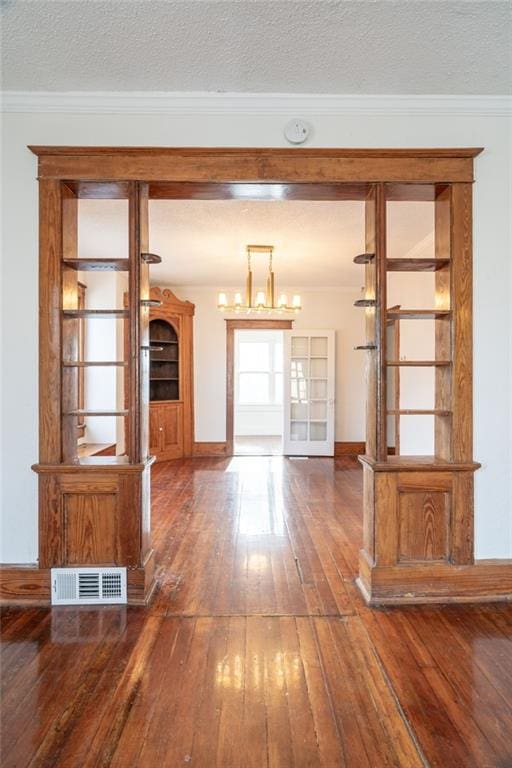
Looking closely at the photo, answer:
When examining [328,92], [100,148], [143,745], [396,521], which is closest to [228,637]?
[143,745]

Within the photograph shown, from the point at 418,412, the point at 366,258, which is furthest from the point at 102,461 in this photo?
the point at 366,258

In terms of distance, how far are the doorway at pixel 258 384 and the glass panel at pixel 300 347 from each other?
257 cm

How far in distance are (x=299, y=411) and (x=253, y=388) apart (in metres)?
2.87

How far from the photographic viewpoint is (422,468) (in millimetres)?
2480

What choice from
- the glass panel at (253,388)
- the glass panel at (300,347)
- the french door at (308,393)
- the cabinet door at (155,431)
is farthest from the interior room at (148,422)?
the glass panel at (253,388)

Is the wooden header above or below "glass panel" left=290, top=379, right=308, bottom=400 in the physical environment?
above

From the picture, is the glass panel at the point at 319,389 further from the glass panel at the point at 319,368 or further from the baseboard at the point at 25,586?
the baseboard at the point at 25,586

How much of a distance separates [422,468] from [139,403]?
163 cm

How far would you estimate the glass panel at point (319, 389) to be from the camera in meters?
7.12

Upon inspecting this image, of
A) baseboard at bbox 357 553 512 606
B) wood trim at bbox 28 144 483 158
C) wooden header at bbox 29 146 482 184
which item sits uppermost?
wood trim at bbox 28 144 483 158

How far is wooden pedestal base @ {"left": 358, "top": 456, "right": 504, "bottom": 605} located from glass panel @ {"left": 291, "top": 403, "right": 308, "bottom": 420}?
461 centimetres

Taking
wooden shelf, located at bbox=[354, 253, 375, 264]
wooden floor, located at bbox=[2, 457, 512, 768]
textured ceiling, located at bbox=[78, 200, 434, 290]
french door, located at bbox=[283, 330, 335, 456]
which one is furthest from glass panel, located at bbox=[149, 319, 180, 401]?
wooden shelf, located at bbox=[354, 253, 375, 264]

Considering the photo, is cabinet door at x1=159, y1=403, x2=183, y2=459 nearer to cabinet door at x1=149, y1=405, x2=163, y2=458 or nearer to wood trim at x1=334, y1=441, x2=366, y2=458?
cabinet door at x1=149, y1=405, x2=163, y2=458

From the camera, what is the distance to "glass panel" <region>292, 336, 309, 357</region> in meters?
7.14
